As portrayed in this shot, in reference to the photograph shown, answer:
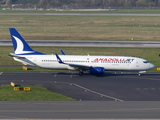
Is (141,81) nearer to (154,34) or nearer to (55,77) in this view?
(55,77)

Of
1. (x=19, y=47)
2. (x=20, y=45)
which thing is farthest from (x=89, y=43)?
(x=19, y=47)

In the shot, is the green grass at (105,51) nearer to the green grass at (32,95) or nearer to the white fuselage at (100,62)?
the white fuselage at (100,62)

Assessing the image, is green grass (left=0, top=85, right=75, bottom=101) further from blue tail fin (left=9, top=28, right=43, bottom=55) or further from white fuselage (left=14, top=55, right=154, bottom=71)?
blue tail fin (left=9, top=28, right=43, bottom=55)

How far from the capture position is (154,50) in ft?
256

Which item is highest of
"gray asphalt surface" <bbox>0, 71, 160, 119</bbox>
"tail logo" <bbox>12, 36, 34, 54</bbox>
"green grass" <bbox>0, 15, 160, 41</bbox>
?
"tail logo" <bbox>12, 36, 34, 54</bbox>

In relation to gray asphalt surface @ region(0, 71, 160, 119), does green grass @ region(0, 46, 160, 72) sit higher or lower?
lower

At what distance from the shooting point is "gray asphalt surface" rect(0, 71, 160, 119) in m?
31.7

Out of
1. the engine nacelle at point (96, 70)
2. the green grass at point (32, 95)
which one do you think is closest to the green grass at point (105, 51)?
the engine nacelle at point (96, 70)

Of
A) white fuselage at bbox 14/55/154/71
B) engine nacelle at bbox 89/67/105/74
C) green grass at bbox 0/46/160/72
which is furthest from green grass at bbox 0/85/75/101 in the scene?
green grass at bbox 0/46/160/72

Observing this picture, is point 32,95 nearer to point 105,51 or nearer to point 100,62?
point 100,62

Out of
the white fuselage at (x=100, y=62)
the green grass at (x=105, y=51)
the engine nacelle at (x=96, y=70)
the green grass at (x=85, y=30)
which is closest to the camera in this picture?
the engine nacelle at (x=96, y=70)

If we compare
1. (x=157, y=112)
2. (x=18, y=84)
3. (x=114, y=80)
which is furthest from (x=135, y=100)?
(x=18, y=84)

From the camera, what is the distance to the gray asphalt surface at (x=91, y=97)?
104 ft

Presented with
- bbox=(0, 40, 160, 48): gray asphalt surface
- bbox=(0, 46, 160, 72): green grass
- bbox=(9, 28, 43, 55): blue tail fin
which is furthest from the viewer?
bbox=(0, 40, 160, 48): gray asphalt surface
